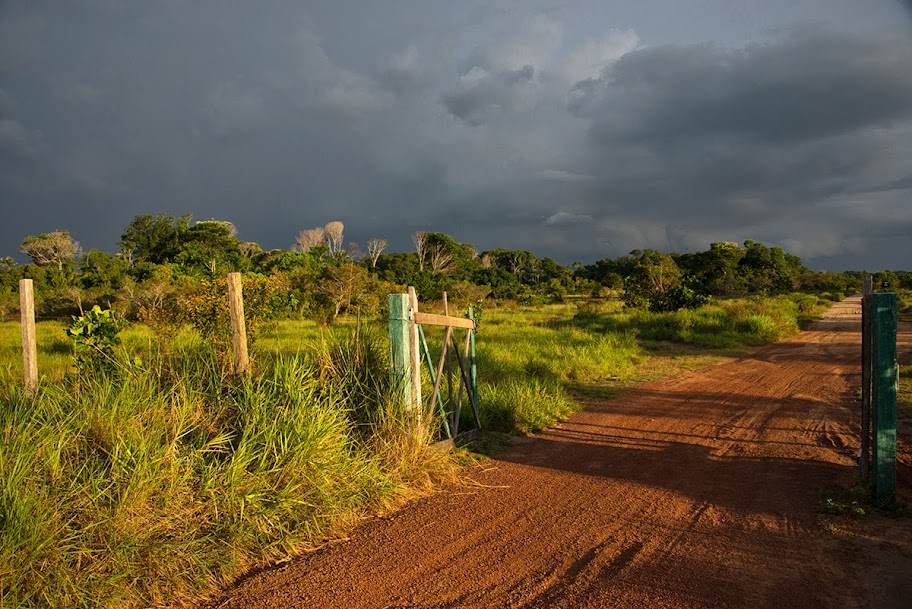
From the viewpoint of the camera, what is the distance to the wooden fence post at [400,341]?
5898mm

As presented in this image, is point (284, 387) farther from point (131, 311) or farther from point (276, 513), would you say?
point (131, 311)

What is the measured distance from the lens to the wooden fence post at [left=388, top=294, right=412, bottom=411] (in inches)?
232

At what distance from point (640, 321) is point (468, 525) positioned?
18136 millimetres

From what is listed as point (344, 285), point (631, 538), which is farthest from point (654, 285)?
point (631, 538)

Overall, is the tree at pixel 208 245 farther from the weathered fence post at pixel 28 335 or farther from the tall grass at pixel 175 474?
the tall grass at pixel 175 474

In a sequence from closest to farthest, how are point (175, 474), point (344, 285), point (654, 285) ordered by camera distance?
1. point (175, 474)
2. point (654, 285)
3. point (344, 285)

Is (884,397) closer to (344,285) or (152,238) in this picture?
(344,285)

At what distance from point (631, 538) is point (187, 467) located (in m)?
3.19

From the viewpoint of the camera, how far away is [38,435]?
362 centimetres

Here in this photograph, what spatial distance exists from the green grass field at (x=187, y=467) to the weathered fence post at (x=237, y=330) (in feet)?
0.44

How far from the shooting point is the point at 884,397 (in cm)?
460

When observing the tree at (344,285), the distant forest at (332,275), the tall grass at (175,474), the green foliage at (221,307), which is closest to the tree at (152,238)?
the distant forest at (332,275)

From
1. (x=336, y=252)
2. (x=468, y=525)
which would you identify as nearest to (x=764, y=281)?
(x=336, y=252)

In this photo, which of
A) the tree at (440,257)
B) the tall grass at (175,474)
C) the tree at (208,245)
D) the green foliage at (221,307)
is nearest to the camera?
the tall grass at (175,474)
